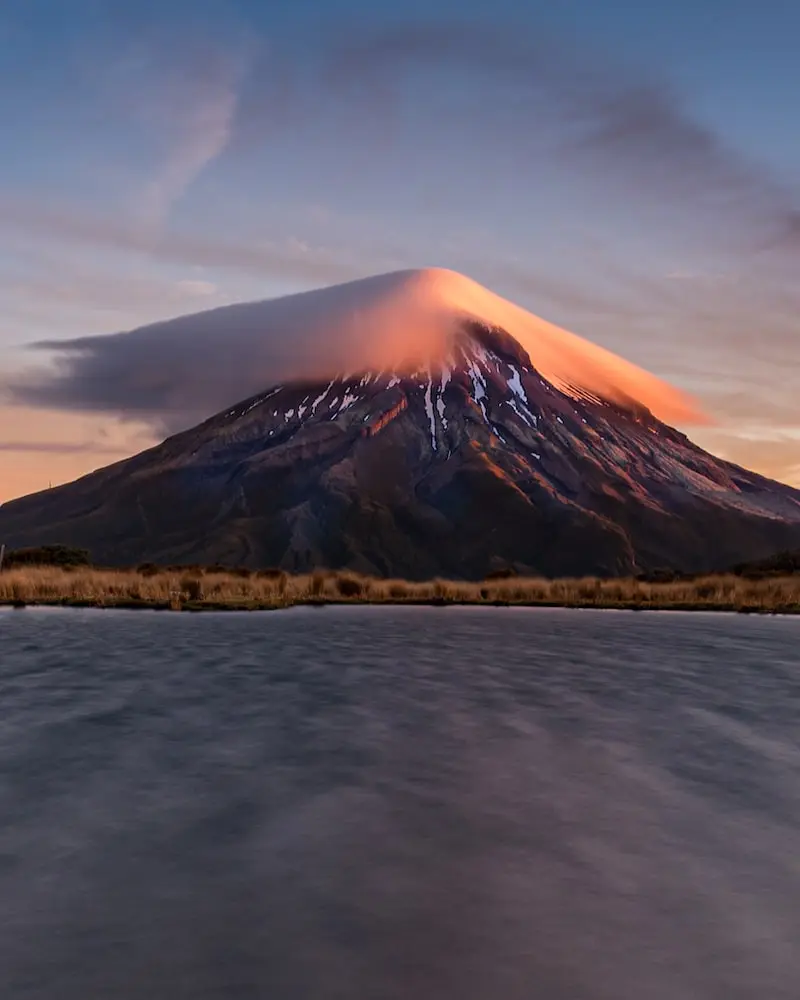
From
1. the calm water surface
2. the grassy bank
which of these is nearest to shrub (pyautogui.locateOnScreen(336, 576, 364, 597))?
the grassy bank

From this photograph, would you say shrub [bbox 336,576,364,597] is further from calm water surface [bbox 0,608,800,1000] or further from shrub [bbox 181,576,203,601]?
calm water surface [bbox 0,608,800,1000]

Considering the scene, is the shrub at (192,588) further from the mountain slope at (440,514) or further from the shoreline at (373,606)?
the mountain slope at (440,514)

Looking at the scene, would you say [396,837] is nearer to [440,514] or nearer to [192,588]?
[192,588]

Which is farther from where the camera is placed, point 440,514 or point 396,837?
point 440,514

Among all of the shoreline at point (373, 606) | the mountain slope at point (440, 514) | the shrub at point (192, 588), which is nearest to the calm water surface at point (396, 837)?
the shoreline at point (373, 606)

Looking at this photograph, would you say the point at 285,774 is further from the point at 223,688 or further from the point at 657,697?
the point at 657,697

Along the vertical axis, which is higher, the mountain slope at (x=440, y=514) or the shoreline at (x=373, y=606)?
the mountain slope at (x=440, y=514)

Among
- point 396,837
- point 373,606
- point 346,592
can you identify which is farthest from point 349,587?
point 396,837

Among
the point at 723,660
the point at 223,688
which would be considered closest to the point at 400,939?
the point at 223,688
